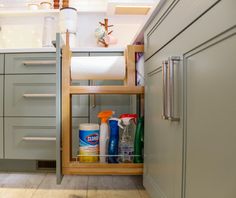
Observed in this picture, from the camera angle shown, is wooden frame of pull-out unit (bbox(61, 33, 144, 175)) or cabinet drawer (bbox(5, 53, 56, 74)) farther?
cabinet drawer (bbox(5, 53, 56, 74))

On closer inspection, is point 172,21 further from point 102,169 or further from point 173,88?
point 102,169

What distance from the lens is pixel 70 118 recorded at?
1.28m

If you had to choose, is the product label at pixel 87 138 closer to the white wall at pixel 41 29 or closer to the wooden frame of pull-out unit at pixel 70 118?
the wooden frame of pull-out unit at pixel 70 118

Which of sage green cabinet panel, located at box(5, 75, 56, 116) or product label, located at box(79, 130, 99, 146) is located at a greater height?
sage green cabinet panel, located at box(5, 75, 56, 116)

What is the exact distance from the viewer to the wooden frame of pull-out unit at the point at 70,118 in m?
1.24

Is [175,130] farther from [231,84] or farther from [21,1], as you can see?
[21,1]

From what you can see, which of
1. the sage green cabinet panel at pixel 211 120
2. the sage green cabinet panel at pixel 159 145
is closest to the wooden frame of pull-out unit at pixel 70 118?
the sage green cabinet panel at pixel 159 145

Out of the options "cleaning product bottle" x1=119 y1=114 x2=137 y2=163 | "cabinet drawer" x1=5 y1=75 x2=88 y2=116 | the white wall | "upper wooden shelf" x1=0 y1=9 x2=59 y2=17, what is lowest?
"cleaning product bottle" x1=119 y1=114 x2=137 y2=163

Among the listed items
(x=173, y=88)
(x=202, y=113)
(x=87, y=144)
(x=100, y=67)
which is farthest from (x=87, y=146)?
(x=202, y=113)

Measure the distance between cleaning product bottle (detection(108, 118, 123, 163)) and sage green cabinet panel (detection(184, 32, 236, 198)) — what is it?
0.68 m

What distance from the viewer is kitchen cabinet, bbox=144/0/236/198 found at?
0.49 m

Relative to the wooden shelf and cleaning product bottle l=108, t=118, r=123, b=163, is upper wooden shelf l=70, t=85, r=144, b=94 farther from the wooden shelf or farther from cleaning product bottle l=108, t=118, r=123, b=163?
cleaning product bottle l=108, t=118, r=123, b=163

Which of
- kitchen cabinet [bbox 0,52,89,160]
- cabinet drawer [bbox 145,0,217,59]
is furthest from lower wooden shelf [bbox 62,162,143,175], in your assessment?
cabinet drawer [bbox 145,0,217,59]

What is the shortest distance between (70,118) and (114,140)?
0.89ft
